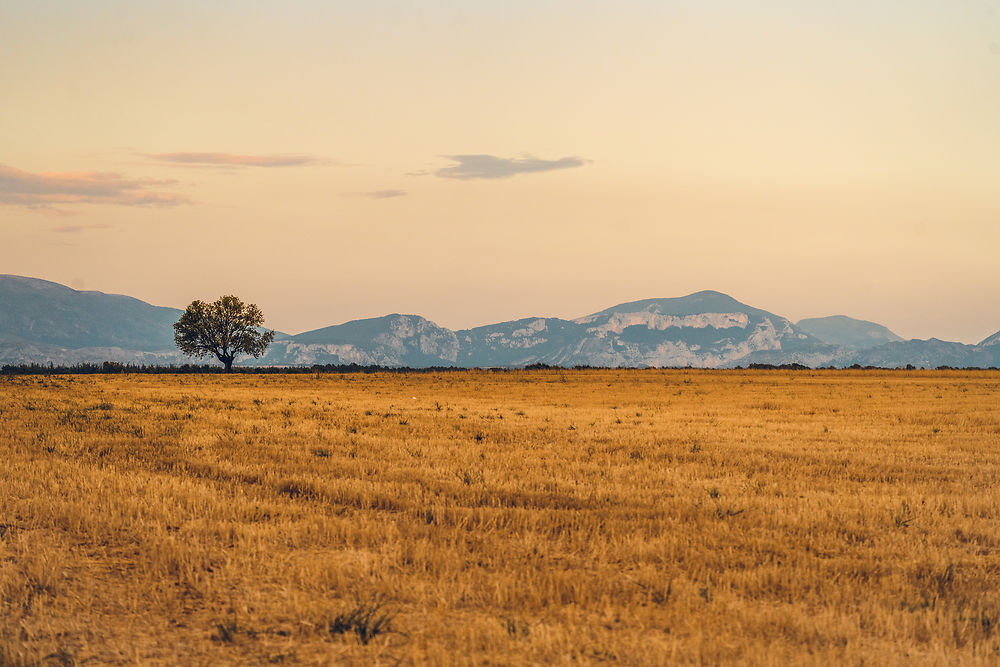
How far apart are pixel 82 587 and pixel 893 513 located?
42.7 feet

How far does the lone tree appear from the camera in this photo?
4963 inches

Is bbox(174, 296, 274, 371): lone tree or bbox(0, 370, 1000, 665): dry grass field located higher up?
bbox(174, 296, 274, 371): lone tree

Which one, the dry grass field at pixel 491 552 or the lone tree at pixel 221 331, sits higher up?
the lone tree at pixel 221 331

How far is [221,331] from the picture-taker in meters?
128

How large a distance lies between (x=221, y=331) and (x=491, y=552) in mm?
124744

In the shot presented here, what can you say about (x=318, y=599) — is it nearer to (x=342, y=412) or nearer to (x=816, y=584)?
(x=816, y=584)

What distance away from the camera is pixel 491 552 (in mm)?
11359

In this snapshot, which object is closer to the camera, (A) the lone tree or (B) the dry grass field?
(B) the dry grass field

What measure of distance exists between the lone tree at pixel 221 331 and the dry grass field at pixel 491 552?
357 ft

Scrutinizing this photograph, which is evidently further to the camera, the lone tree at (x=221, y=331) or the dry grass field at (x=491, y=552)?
the lone tree at (x=221, y=331)

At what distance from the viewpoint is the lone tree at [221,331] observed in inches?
4963

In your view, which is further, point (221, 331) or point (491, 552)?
point (221, 331)

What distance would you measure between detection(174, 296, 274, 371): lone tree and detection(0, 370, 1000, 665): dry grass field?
108922mm

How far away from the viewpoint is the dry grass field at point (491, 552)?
8211 millimetres
